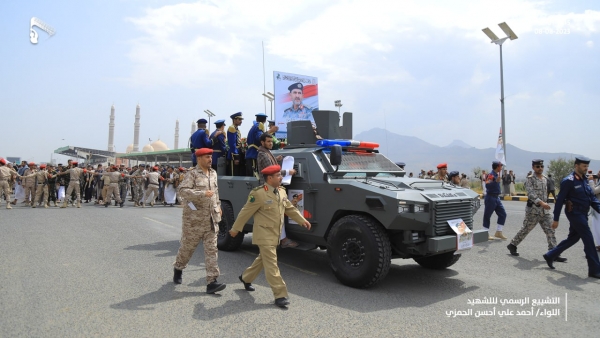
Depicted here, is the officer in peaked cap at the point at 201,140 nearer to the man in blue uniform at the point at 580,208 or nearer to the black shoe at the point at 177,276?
the black shoe at the point at 177,276

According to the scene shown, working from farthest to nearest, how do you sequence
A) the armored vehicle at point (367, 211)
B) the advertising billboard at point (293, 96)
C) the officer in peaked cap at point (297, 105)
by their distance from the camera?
the officer in peaked cap at point (297, 105)
the advertising billboard at point (293, 96)
the armored vehicle at point (367, 211)

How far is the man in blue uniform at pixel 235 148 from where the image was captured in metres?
8.13

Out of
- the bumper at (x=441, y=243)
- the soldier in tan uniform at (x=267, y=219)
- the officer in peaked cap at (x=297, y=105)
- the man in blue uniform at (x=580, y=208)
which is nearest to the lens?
the soldier in tan uniform at (x=267, y=219)

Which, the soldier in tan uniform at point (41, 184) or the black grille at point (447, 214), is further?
the soldier in tan uniform at point (41, 184)

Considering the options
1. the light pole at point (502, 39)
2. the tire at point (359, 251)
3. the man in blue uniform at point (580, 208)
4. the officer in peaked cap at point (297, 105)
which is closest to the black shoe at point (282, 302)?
the tire at point (359, 251)

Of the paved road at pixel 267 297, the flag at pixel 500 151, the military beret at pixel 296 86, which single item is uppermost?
the military beret at pixel 296 86

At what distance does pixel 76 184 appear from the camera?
626 inches

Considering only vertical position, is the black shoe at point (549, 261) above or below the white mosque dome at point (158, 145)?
below

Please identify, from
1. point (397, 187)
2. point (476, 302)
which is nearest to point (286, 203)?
point (397, 187)

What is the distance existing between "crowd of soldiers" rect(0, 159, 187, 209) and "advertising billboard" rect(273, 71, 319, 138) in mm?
5676

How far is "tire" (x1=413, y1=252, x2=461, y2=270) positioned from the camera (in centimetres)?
633

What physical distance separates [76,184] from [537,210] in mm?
15107

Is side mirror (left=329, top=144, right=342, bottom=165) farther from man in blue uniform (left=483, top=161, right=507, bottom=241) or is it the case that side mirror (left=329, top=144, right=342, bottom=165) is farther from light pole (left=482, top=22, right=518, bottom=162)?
light pole (left=482, top=22, right=518, bottom=162)

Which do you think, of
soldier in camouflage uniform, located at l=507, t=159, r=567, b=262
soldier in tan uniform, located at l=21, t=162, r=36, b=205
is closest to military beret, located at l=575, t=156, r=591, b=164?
soldier in camouflage uniform, located at l=507, t=159, r=567, b=262
